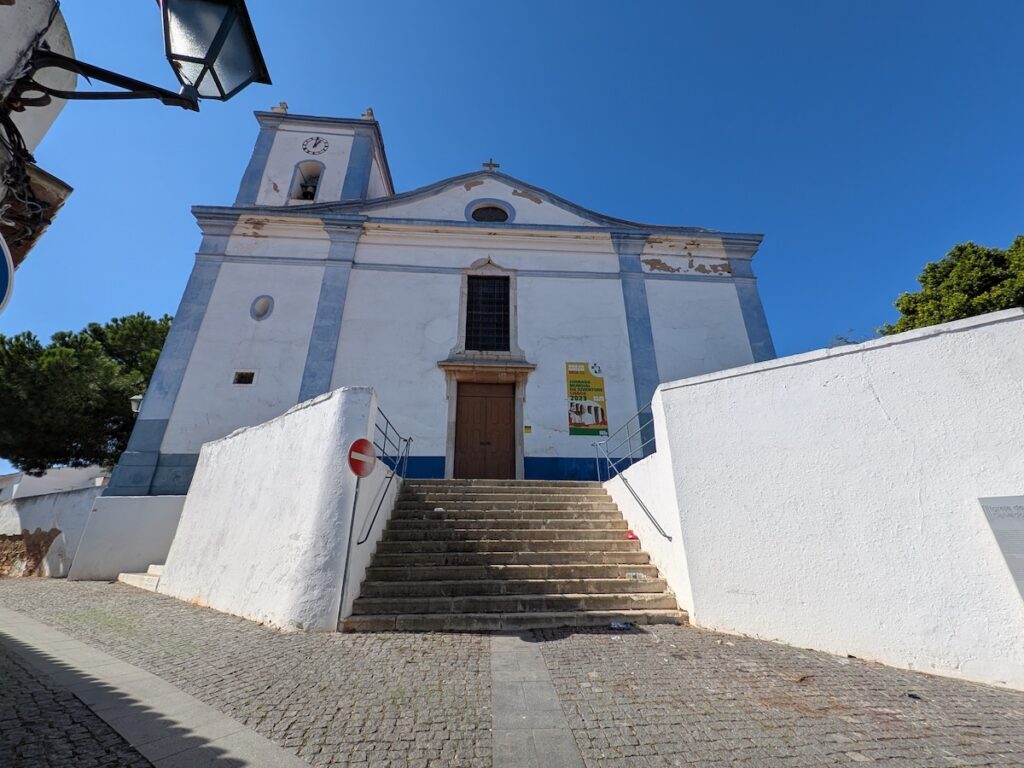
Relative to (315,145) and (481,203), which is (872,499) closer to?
(481,203)

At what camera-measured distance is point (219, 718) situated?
2445 mm

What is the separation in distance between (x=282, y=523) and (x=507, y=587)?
2.80m

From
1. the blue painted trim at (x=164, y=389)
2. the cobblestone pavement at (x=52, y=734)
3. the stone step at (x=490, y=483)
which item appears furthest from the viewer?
the blue painted trim at (x=164, y=389)

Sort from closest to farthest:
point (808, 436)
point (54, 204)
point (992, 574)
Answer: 1. point (54, 204)
2. point (992, 574)
3. point (808, 436)

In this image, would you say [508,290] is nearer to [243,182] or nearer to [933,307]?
[243,182]

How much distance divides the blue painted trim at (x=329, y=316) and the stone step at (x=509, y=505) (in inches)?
184

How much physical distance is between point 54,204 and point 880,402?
6.77 m

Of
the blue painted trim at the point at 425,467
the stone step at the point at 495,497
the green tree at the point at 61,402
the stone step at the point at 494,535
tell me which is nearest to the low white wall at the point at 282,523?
the stone step at the point at 494,535

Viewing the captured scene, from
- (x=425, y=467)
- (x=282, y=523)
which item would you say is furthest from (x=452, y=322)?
(x=282, y=523)

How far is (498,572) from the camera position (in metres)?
5.16

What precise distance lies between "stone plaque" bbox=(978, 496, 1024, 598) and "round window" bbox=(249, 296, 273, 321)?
12754 millimetres

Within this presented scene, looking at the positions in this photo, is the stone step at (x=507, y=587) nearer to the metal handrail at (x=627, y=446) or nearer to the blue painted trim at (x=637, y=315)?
the metal handrail at (x=627, y=446)

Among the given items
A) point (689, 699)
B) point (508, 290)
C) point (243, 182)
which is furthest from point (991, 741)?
point (243, 182)

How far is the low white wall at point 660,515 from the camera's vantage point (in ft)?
15.9
